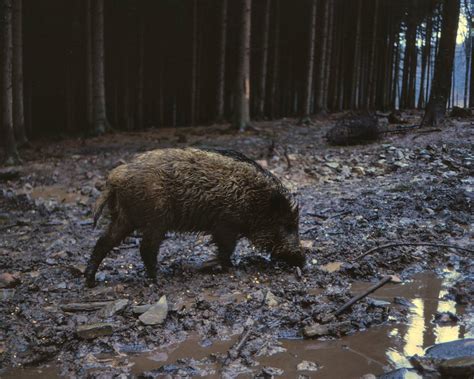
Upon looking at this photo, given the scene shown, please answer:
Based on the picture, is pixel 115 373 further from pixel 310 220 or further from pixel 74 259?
pixel 310 220

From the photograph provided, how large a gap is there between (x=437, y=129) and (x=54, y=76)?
18.9 meters

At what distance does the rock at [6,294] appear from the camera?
5.23 m

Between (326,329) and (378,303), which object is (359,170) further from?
(326,329)

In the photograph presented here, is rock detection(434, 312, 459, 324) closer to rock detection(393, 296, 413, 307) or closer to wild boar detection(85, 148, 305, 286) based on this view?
rock detection(393, 296, 413, 307)

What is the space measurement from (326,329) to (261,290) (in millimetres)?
1113

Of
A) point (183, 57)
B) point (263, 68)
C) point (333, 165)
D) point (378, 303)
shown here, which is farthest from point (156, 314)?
point (183, 57)

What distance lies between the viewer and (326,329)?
421cm

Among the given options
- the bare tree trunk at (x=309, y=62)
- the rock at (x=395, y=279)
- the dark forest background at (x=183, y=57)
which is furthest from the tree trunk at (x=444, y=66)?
the rock at (x=395, y=279)

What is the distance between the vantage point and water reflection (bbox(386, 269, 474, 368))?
12.6 ft

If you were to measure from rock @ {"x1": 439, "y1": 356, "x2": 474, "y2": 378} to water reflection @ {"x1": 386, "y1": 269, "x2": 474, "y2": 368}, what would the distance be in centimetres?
31

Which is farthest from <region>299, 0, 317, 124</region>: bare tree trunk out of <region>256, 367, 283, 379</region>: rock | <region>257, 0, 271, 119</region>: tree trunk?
<region>256, 367, 283, 379</region>: rock

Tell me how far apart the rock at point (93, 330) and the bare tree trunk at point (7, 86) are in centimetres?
1001

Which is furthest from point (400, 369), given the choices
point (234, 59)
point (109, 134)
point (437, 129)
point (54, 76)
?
point (234, 59)

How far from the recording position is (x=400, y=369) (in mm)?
3518
